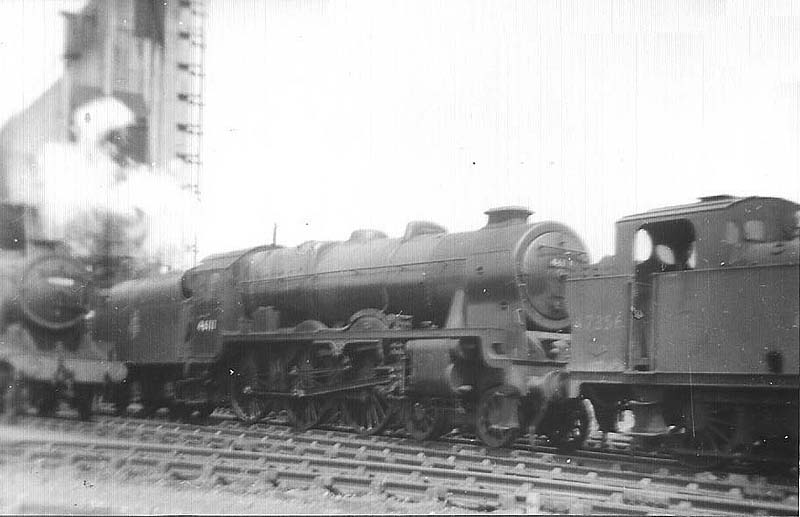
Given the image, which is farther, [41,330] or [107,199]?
[107,199]

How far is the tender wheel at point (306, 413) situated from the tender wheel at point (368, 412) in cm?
48

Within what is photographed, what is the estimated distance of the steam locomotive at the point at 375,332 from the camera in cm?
1056

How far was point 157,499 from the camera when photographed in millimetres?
7230

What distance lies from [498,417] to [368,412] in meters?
2.54

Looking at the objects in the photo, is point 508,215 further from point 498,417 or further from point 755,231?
point 755,231

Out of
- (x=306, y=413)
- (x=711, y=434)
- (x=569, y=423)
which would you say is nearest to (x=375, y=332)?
(x=306, y=413)

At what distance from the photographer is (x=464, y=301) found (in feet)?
36.9

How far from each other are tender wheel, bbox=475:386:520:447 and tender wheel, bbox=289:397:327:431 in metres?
3.03

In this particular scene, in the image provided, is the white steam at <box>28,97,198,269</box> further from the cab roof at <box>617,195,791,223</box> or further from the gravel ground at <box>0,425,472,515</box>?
the cab roof at <box>617,195,791,223</box>

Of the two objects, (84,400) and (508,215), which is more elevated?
(508,215)

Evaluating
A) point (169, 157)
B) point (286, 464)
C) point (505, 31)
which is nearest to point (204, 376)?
point (169, 157)

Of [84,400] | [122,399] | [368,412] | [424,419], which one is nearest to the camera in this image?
[424,419]

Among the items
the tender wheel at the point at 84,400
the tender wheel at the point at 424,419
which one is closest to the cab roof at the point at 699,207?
the tender wheel at the point at 424,419

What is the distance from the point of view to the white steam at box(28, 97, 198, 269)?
1208 cm
